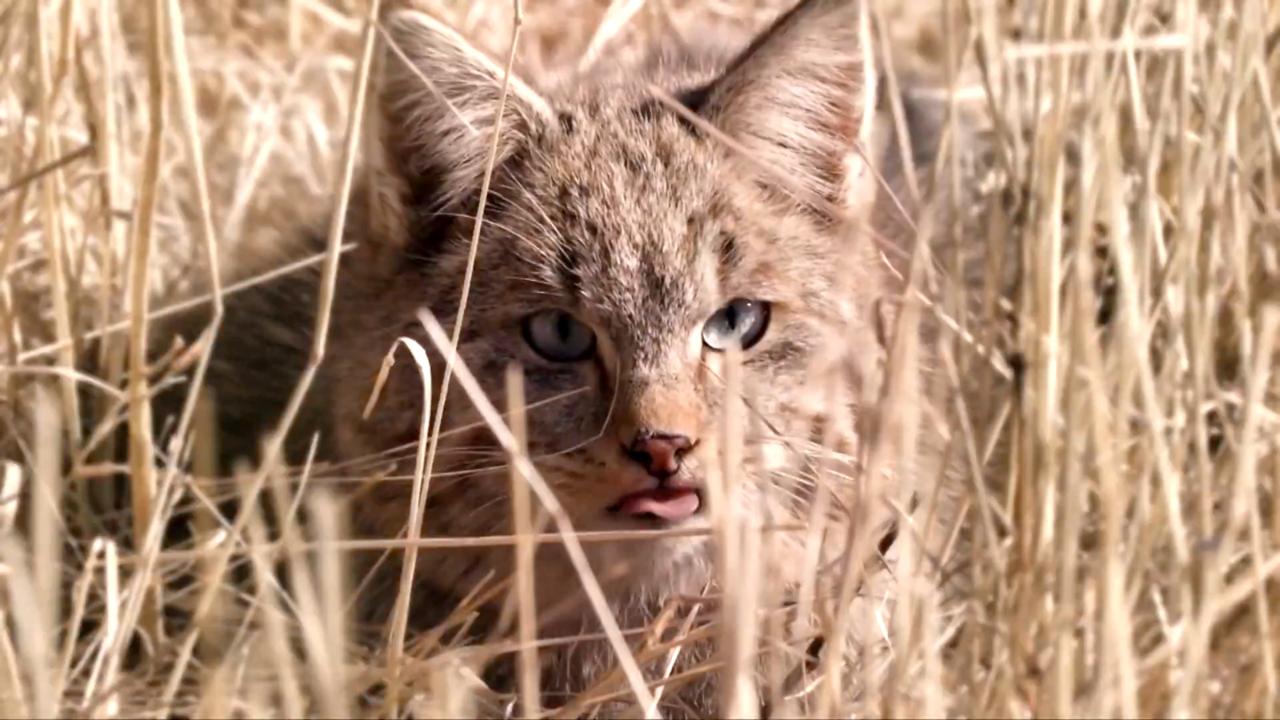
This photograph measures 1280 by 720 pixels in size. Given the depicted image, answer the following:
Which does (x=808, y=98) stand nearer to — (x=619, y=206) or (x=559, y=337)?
(x=619, y=206)

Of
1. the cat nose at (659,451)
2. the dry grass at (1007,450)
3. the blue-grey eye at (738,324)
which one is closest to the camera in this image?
the dry grass at (1007,450)

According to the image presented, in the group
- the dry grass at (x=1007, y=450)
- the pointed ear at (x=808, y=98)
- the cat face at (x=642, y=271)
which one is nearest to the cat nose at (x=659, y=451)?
the cat face at (x=642, y=271)

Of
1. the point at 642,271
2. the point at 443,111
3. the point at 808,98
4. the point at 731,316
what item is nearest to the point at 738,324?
the point at 731,316

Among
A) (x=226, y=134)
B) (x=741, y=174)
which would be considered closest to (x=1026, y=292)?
(x=741, y=174)

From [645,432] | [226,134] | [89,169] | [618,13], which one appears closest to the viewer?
[645,432]

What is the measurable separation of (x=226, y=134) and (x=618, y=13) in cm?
78

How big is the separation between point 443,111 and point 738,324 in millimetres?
403

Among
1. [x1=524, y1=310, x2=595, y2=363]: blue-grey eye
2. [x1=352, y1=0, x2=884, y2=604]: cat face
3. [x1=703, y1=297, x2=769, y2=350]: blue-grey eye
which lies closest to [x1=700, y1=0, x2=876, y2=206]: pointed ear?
[x1=352, y1=0, x2=884, y2=604]: cat face

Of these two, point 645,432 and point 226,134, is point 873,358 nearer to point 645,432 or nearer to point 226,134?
point 645,432

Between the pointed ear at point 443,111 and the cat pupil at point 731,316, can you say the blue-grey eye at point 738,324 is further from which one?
the pointed ear at point 443,111

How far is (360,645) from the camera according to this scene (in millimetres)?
1772

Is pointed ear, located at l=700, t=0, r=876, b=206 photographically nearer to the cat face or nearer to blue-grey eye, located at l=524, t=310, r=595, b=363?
the cat face

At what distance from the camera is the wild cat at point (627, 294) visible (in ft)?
5.42

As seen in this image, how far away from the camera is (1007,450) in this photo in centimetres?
154
